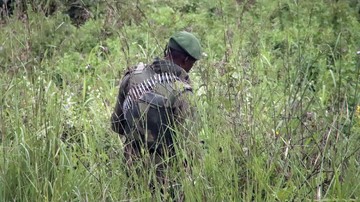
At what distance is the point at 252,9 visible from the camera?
30.2ft

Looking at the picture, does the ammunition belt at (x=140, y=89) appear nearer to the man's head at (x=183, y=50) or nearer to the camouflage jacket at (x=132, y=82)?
the camouflage jacket at (x=132, y=82)

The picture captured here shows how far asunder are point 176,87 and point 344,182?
1091 mm

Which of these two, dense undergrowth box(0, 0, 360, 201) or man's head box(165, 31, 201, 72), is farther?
man's head box(165, 31, 201, 72)

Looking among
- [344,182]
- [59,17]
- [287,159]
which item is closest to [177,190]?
[287,159]

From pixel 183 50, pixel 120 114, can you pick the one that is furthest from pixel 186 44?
pixel 120 114

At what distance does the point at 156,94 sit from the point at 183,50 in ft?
1.31

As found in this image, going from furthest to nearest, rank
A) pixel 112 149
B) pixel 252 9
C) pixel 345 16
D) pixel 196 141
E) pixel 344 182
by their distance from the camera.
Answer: pixel 252 9 < pixel 345 16 < pixel 112 149 < pixel 196 141 < pixel 344 182

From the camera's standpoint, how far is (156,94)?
4.22 metres

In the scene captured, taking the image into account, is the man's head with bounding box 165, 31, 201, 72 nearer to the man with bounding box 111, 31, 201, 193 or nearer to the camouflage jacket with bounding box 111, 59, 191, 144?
the man with bounding box 111, 31, 201, 193

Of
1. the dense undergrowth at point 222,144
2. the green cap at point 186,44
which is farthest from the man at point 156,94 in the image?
the dense undergrowth at point 222,144

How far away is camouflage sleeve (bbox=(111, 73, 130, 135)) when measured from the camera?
4328 mm

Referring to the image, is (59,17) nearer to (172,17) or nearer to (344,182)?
(172,17)

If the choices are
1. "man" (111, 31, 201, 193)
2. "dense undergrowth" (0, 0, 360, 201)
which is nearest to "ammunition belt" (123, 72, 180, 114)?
"man" (111, 31, 201, 193)

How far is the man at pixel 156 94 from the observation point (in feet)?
12.6
